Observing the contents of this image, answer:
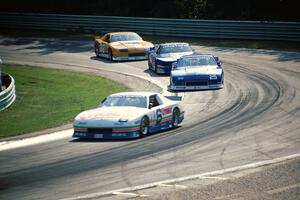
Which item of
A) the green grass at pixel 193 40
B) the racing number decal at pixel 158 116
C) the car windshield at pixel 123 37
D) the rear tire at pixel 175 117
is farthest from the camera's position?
the green grass at pixel 193 40

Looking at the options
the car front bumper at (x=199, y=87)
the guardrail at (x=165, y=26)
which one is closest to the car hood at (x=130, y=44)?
the guardrail at (x=165, y=26)

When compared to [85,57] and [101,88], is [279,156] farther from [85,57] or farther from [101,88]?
[85,57]

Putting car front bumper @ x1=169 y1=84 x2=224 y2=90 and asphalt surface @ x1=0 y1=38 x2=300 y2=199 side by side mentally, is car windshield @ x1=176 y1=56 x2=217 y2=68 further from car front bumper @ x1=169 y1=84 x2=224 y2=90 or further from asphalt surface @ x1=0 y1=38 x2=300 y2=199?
car front bumper @ x1=169 y1=84 x2=224 y2=90

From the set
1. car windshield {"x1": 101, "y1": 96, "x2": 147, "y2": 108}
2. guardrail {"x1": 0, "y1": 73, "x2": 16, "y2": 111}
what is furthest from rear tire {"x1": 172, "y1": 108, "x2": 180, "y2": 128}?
guardrail {"x1": 0, "y1": 73, "x2": 16, "y2": 111}

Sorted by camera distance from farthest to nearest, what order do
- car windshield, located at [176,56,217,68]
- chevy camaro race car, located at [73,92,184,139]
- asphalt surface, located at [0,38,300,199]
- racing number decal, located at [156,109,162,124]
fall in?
car windshield, located at [176,56,217,68]
racing number decal, located at [156,109,162,124]
chevy camaro race car, located at [73,92,184,139]
asphalt surface, located at [0,38,300,199]

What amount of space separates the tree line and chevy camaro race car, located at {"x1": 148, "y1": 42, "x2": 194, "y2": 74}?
15.4 m

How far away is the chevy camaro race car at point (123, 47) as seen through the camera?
34.6m

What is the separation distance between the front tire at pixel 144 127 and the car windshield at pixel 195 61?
9.55 metres

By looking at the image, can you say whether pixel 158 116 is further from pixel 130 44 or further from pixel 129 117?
pixel 130 44

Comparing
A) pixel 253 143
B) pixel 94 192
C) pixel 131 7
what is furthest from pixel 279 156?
pixel 131 7

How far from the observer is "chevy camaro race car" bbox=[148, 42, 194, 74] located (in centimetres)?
2977

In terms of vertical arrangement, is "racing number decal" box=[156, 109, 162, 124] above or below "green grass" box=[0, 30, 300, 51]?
above

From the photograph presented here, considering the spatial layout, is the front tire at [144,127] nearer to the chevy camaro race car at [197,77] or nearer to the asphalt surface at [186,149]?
the asphalt surface at [186,149]

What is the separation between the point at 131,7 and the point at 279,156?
135 ft
